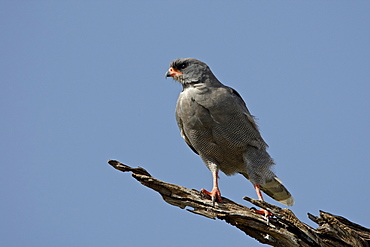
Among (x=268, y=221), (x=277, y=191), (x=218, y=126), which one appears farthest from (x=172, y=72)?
(x=268, y=221)

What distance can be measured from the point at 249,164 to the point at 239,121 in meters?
0.79

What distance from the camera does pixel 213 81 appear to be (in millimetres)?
8883

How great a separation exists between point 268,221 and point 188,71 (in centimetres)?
319

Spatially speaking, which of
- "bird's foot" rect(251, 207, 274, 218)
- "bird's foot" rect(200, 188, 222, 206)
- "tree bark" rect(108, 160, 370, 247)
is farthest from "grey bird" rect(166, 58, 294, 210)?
"bird's foot" rect(251, 207, 274, 218)

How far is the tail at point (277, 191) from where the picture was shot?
360 inches

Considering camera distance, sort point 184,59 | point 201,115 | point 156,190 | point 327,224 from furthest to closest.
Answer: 1. point 184,59
2. point 201,115
3. point 156,190
4. point 327,224

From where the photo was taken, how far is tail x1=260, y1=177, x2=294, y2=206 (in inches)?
360

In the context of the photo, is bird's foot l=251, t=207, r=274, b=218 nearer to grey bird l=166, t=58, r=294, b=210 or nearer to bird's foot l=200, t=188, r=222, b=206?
bird's foot l=200, t=188, r=222, b=206

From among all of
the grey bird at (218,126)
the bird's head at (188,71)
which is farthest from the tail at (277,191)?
the bird's head at (188,71)

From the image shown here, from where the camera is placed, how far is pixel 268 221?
721 centimetres

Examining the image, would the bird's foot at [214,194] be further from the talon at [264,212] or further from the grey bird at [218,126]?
the talon at [264,212]

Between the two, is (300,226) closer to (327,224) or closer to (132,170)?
(327,224)

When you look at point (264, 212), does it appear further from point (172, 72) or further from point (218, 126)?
point (172, 72)

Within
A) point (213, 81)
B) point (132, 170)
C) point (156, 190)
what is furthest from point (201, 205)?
point (213, 81)
